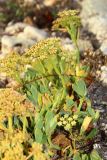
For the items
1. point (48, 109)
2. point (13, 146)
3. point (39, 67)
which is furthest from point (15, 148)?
point (39, 67)

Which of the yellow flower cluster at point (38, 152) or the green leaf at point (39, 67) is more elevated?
the green leaf at point (39, 67)

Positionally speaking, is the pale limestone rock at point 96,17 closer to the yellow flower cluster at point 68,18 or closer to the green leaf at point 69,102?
the yellow flower cluster at point 68,18

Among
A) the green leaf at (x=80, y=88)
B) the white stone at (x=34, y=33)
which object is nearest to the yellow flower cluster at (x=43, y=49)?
the green leaf at (x=80, y=88)

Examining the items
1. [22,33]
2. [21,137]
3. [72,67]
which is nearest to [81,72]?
[72,67]

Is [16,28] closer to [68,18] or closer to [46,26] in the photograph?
[46,26]

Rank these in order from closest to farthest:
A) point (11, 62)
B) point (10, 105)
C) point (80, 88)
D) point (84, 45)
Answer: point (10, 105)
point (11, 62)
point (80, 88)
point (84, 45)

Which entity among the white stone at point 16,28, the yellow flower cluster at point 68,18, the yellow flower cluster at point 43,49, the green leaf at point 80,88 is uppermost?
the white stone at point 16,28

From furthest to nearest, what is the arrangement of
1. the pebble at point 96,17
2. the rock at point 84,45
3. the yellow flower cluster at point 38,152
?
the pebble at point 96,17 < the rock at point 84,45 < the yellow flower cluster at point 38,152
